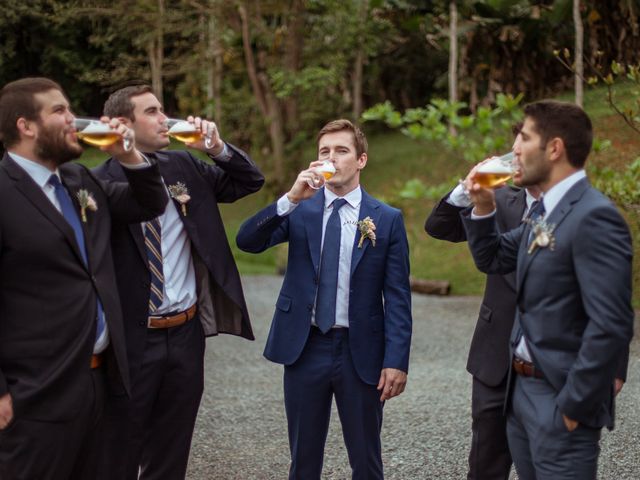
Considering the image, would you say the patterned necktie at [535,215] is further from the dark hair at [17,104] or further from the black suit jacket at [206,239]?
the dark hair at [17,104]

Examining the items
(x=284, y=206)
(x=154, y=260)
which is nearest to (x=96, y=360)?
(x=154, y=260)

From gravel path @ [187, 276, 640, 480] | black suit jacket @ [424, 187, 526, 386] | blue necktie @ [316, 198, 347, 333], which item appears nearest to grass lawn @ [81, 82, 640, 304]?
gravel path @ [187, 276, 640, 480]

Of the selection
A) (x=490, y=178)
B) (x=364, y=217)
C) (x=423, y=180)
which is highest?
(x=490, y=178)

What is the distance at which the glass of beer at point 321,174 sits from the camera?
13.8 ft

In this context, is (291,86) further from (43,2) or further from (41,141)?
(41,141)

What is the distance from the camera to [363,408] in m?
4.53

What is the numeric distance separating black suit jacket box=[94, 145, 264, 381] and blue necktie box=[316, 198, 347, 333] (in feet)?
1.34

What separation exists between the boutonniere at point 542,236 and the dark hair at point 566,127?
255 millimetres

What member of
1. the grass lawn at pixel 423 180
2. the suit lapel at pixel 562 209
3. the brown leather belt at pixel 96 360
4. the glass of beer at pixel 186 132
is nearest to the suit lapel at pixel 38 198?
the brown leather belt at pixel 96 360

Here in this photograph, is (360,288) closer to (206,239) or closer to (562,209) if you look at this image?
(206,239)

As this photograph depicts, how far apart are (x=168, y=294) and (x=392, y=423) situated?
11.7ft

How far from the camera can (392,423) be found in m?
7.48

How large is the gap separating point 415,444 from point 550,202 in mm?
3713

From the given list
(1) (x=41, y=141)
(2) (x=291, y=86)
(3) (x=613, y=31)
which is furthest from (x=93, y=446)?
(3) (x=613, y=31)
